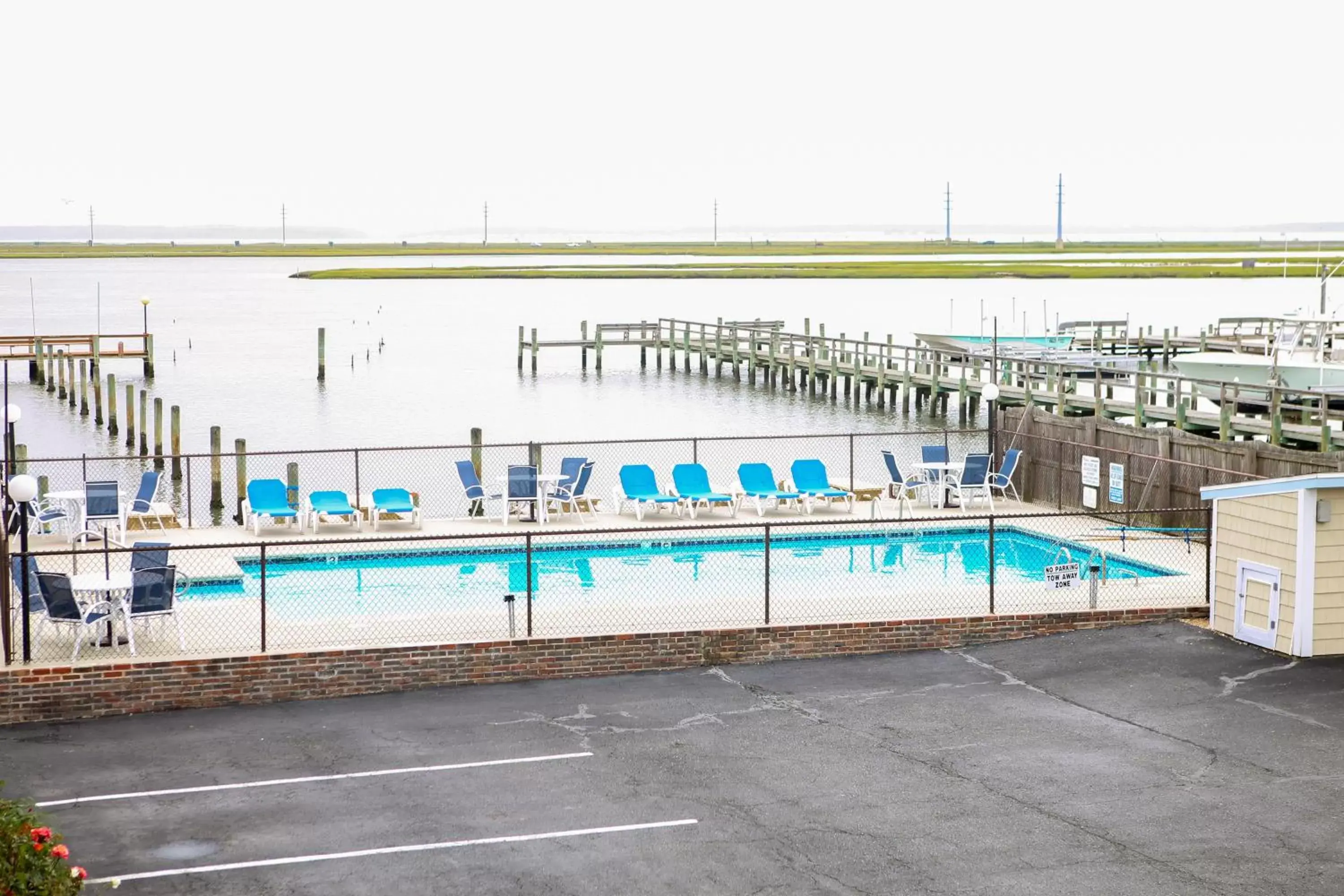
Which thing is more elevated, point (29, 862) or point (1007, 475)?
point (1007, 475)

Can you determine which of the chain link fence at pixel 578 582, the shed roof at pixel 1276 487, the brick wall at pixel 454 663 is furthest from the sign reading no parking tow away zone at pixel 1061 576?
the shed roof at pixel 1276 487

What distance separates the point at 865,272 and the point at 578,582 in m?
153

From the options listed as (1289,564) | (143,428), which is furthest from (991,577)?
(143,428)

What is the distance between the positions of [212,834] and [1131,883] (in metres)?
5.85

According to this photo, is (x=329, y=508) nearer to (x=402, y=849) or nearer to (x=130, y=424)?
(x=402, y=849)

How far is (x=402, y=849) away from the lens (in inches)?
423

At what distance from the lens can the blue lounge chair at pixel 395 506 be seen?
2338cm

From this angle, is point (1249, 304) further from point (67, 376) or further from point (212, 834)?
point (212, 834)

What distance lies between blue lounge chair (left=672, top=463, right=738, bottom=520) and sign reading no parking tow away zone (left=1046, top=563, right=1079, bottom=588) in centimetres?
727

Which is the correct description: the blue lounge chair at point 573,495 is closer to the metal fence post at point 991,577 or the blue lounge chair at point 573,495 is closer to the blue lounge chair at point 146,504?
the blue lounge chair at point 146,504

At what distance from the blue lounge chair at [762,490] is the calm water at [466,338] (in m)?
24.1

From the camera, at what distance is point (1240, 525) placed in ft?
54.2

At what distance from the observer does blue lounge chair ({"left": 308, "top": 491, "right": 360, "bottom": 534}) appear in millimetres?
23078

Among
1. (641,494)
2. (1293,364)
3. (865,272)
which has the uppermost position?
(865,272)
